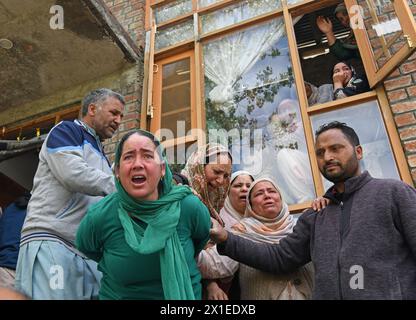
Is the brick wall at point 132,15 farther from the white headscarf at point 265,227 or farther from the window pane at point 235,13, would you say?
→ the white headscarf at point 265,227

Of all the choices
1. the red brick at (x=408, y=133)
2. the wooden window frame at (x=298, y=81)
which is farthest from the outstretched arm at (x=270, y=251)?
the red brick at (x=408, y=133)

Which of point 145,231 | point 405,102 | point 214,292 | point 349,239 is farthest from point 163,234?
point 405,102

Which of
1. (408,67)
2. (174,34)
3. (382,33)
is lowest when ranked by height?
(408,67)

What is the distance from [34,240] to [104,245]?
1.19ft

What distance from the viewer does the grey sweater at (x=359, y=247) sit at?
1.59m

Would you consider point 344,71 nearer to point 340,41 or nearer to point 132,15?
point 340,41

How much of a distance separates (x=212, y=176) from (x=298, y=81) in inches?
73.6

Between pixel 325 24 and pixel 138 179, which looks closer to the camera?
pixel 138 179

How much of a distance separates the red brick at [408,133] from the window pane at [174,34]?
2.58 metres

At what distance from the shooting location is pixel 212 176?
2428 millimetres

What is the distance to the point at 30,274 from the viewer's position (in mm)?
1725

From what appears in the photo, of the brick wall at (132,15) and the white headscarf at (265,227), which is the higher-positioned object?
the brick wall at (132,15)

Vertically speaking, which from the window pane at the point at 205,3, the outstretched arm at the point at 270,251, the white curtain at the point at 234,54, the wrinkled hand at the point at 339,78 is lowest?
the outstretched arm at the point at 270,251

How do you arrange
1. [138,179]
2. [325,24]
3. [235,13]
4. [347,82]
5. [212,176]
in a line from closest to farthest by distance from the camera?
[138,179]
[212,176]
[347,82]
[325,24]
[235,13]
